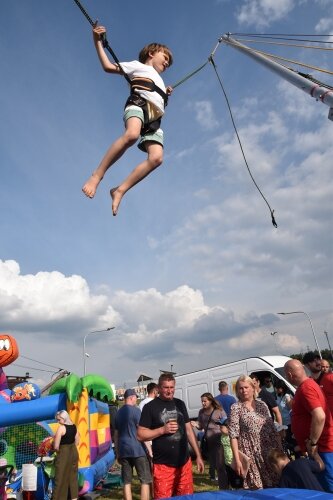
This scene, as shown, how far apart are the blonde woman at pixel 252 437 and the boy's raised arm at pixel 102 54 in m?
3.17

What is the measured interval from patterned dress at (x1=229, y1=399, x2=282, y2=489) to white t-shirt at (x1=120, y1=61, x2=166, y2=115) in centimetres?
297

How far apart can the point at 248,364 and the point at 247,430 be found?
7.86 m

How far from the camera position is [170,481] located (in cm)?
417

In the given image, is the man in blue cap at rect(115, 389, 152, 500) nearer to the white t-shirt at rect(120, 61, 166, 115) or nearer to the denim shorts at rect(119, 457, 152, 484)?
the denim shorts at rect(119, 457, 152, 484)

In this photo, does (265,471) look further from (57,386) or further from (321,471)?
(57,386)

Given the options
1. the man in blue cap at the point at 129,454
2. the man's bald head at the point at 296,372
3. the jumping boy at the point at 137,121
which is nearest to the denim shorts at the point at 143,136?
the jumping boy at the point at 137,121

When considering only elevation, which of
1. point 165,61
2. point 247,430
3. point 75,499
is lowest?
point 75,499

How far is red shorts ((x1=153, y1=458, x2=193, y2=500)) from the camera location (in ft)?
13.5

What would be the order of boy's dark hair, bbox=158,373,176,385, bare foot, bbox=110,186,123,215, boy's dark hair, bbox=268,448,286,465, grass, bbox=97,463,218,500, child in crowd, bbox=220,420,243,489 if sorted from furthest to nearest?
grass, bbox=97,463,218,500, child in crowd, bbox=220,420,243,489, boy's dark hair, bbox=158,373,176,385, boy's dark hair, bbox=268,448,286,465, bare foot, bbox=110,186,123,215

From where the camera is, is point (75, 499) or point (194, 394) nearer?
point (75, 499)

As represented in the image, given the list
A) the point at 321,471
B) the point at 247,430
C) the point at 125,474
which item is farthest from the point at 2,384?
the point at 321,471

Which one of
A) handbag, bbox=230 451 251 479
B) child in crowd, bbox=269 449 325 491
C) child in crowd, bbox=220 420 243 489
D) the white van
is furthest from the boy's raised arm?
the white van

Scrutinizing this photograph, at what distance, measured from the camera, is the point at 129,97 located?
11.7ft

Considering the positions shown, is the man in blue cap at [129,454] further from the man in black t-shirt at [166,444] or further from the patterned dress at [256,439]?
the patterned dress at [256,439]
